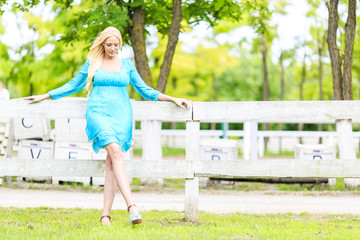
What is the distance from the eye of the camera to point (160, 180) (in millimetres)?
9891

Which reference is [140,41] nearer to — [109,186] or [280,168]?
[109,186]

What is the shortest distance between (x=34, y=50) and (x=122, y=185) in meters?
17.6

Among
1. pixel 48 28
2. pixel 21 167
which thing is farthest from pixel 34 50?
pixel 21 167

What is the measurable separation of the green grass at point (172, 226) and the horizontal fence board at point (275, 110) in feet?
3.43

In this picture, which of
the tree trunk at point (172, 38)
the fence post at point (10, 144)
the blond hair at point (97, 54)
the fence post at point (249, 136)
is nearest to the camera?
the blond hair at point (97, 54)

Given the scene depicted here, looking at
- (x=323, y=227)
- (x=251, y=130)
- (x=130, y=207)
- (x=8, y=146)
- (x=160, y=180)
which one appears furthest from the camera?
(x=251, y=130)

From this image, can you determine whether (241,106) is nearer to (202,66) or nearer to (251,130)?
(251,130)

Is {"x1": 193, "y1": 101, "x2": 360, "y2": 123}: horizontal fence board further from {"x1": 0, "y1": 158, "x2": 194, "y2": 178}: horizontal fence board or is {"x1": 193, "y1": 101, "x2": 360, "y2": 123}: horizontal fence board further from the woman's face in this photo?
the woman's face

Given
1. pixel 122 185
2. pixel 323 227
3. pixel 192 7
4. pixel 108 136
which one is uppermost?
pixel 192 7

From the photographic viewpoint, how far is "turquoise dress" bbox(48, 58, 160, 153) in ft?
15.7

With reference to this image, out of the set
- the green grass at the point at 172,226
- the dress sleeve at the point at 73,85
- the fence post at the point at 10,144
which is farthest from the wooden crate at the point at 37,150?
the dress sleeve at the point at 73,85

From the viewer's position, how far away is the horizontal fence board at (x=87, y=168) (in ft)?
16.3

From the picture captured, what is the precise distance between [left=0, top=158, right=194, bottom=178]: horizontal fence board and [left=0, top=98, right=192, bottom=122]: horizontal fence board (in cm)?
45

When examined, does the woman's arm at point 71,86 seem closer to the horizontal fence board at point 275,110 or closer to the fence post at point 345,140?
the horizontal fence board at point 275,110
